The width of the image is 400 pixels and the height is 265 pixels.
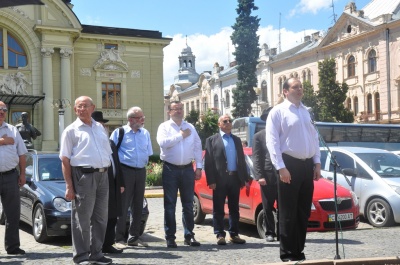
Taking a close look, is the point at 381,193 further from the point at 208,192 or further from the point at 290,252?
the point at 290,252

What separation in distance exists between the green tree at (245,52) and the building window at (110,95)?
15639mm

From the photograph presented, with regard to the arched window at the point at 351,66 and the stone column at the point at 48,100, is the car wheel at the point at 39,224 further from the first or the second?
the arched window at the point at 351,66

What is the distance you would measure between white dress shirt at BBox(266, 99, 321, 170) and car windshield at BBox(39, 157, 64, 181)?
5313 mm

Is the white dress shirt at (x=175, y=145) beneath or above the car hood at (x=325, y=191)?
above

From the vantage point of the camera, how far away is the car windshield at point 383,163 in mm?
12000

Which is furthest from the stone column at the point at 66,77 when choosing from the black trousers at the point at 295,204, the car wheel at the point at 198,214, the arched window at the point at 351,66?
the black trousers at the point at 295,204

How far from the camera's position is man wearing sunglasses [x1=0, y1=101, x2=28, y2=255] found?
7.26 m

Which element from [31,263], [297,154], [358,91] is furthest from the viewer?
[358,91]

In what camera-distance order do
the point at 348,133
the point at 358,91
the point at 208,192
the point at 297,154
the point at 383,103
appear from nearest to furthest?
1. the point at 297,154
2. the point at 208,192
3. the point at 348,133
4. the point at 383,103
5. the point at 358,91

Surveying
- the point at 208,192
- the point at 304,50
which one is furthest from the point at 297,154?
the point at 304,50

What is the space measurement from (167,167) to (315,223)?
2.99m

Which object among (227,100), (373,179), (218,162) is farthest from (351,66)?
(218,162)

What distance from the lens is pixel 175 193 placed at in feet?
26.5

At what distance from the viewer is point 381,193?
11312 millimetres
